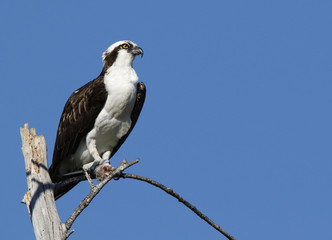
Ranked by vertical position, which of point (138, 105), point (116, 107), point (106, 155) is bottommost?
point (106, 155)

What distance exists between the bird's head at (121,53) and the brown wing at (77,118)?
0.37m

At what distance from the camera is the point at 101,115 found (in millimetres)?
7781

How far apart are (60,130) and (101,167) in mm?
1036

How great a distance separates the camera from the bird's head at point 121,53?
26.8ft

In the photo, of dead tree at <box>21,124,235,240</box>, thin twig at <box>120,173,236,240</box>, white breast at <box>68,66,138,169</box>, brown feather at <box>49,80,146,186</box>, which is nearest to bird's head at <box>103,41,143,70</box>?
white breast at <box>68,66,138,169</box>

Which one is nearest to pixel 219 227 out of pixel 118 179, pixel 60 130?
pixel 118 179

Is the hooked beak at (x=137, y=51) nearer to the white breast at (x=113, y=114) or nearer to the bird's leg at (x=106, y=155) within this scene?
the white breast at (x=113, y=114)

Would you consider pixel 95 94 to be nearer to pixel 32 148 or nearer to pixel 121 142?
pixel 121 142

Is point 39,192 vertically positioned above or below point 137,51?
below

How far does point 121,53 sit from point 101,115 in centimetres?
109

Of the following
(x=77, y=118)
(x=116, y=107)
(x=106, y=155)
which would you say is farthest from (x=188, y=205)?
(x=77, y=118)

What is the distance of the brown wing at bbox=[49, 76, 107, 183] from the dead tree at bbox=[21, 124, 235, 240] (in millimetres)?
1658

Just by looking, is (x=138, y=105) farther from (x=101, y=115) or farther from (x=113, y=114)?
(x=101, y=115)

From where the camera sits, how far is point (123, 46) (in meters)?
8.31
